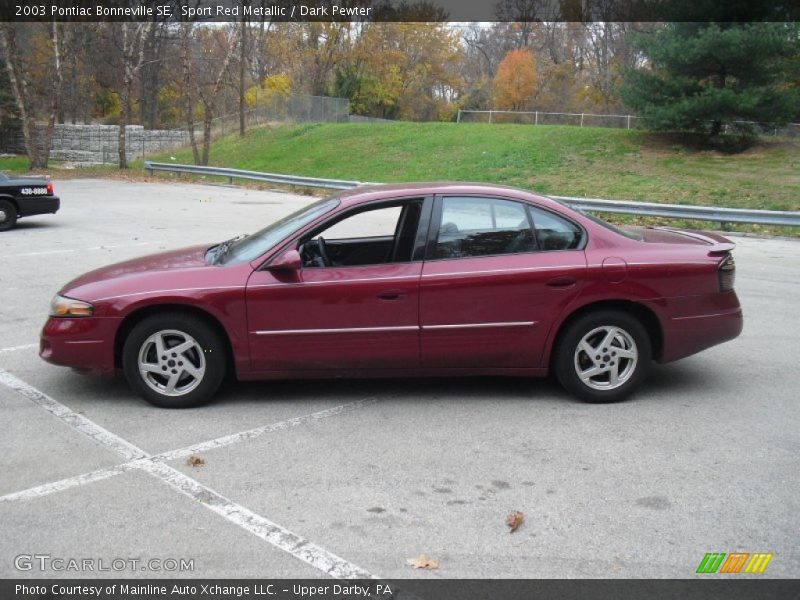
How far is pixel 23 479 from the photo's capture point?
176 inches

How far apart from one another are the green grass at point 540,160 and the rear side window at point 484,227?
53.5 feet

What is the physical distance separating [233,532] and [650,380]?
373 cm

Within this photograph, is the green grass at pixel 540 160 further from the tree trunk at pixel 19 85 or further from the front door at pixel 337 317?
the front door at pixel 337 317

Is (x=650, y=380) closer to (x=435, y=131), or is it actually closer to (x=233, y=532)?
(x=233, y=532)

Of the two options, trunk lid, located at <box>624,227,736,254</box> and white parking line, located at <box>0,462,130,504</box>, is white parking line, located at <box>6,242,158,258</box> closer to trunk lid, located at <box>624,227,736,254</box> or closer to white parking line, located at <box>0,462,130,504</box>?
white parking line, located at <box>0,462,130,504</box>

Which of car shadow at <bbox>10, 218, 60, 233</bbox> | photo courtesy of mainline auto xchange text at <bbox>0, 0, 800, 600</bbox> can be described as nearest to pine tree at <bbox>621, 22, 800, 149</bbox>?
photo courtesy of mainline auto xchange text at <bbox>0, 0, 800, 600</bbox>

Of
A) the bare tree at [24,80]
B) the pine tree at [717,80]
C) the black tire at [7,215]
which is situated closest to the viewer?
the black tire at [7,215]

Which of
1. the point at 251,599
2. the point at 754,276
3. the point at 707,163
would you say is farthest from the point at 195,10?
the point at 251,599

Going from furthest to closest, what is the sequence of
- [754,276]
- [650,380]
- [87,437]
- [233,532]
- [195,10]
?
[195,10] < [754,276] < [650,380] < [87,437] < [233,532]

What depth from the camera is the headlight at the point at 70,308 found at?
5523 millimetres

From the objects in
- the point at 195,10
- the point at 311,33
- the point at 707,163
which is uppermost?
the point at 311,33

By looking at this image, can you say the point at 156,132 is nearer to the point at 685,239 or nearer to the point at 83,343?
the point at 83,343

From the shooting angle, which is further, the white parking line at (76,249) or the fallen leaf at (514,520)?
the white parking line at (76,249)

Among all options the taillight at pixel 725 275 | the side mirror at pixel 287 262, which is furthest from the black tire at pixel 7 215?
the taillight at pixel 725 275
